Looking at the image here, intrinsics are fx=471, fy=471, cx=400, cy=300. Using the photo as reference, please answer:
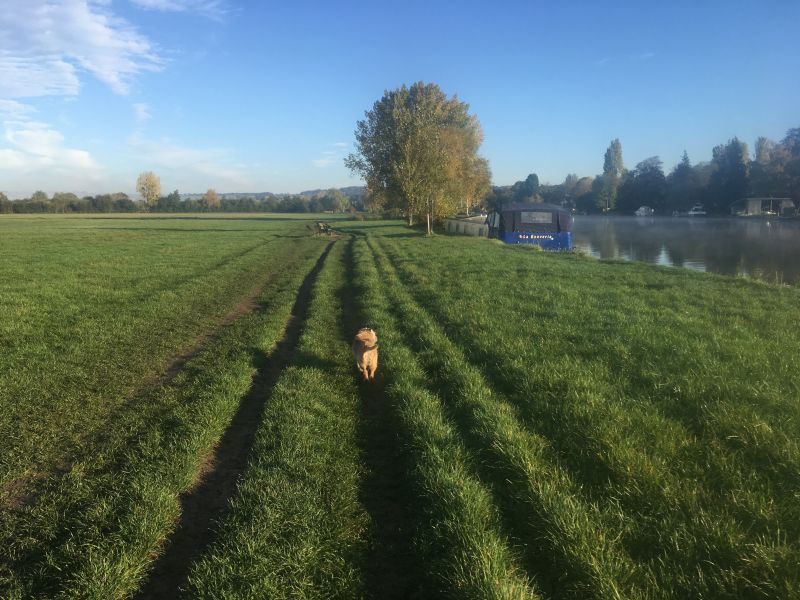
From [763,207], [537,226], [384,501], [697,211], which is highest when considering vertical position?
[763,207]

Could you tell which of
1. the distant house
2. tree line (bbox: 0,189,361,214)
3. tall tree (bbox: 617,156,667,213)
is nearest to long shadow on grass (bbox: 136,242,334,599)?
the distant house

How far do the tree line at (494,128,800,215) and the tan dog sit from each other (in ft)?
205

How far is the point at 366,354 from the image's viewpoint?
6582 mm

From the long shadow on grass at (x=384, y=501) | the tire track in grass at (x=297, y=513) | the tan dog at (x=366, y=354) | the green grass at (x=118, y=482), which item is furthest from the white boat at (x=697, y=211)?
the tire track in grass at (x=297, y=513)

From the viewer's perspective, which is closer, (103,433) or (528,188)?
(103,433)

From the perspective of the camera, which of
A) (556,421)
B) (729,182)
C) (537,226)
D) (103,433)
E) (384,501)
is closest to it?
(384,501)

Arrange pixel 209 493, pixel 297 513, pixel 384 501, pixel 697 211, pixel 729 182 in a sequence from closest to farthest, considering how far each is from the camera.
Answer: pixel 297 513 < pixel 384 501 < pixel 209 493 < pixel 729 182 < pixel 697 211

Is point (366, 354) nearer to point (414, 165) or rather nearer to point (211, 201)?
point (414, 165)

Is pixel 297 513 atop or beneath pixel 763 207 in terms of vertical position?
beneath

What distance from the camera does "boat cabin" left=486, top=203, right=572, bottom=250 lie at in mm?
30922

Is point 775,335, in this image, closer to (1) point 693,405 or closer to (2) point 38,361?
(1) point 693,405

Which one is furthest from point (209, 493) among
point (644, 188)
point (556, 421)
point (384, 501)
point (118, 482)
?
point (644, 188)

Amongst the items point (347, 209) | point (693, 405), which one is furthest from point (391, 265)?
point (347, 209)

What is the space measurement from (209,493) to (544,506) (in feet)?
9.28
